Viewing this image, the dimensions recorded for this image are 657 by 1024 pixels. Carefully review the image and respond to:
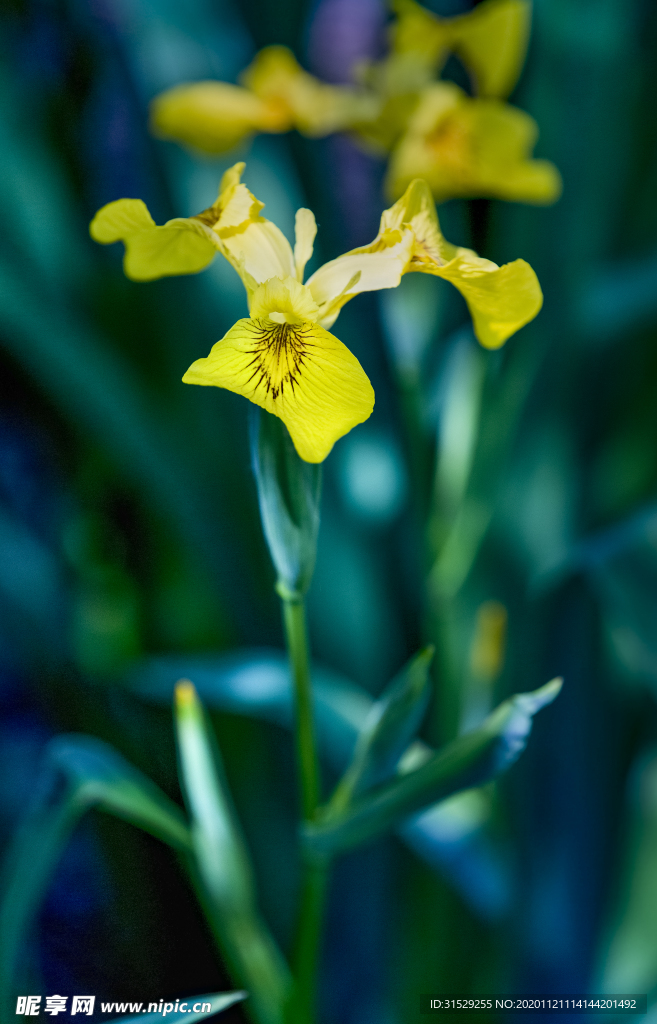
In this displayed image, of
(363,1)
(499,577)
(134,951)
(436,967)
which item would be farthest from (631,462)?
(363,1)

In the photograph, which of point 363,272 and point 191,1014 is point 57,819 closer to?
point 191,1014

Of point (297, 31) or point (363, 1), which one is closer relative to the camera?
point (297, 31)

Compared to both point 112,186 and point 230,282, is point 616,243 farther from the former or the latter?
point 112,186

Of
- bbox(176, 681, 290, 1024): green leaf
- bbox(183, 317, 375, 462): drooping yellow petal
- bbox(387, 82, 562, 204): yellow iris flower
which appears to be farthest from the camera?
bbox(387, 82, 562, 204): yellow iris flower

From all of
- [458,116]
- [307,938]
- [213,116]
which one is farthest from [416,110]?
[307,938]

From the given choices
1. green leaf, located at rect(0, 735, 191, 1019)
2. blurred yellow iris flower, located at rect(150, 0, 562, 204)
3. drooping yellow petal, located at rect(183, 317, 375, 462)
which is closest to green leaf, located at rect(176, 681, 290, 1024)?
green leaf, located at rect(0, 735, 191, 1019)

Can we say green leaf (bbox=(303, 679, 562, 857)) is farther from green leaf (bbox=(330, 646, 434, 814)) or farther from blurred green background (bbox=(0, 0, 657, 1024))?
blurred green background (bbox=(0, 0, 657, 1024))
